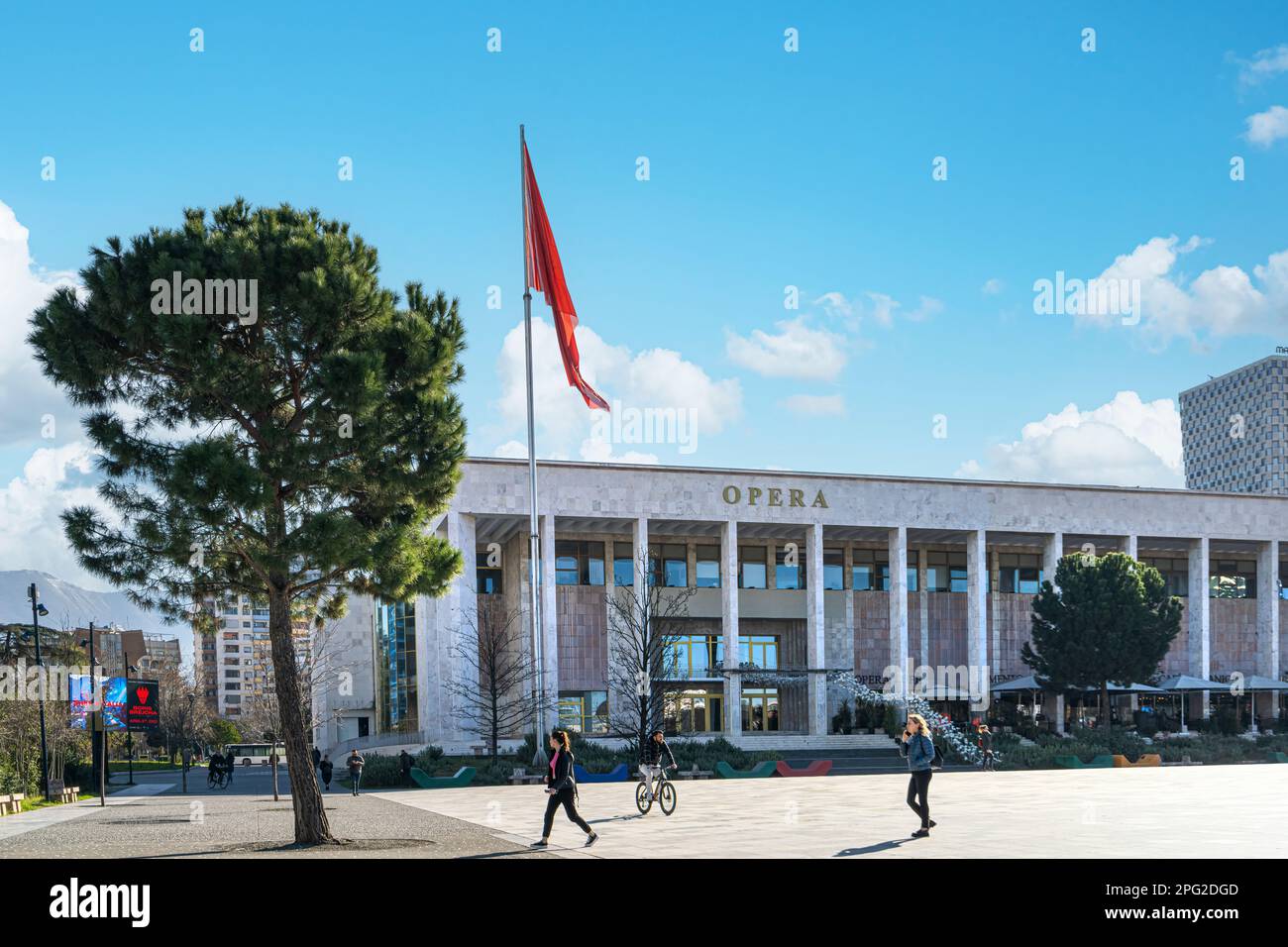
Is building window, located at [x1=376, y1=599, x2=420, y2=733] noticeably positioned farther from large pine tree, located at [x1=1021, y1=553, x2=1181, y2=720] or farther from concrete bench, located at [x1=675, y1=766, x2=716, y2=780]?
large pine tree, located at [x1=1021, y1=553, x2=1181, y2=720]

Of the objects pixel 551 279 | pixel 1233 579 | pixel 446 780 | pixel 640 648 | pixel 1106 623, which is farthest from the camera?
pixel 1233 579

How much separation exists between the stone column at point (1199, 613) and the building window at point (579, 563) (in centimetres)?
2896

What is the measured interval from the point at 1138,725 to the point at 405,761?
32334mm

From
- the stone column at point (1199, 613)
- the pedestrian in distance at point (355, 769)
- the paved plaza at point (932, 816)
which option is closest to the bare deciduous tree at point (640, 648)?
the pedestrian in distance at point (355, 769)

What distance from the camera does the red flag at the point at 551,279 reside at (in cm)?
3697

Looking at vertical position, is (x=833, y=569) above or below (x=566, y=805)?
above

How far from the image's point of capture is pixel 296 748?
21.1 meters

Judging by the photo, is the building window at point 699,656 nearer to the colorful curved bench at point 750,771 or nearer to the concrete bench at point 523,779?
the colorful curved bench at point 750,771

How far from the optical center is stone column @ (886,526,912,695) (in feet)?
201

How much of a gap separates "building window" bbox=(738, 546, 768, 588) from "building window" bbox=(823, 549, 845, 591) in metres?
3.19

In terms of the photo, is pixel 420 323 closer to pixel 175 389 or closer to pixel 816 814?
pixel 175 389

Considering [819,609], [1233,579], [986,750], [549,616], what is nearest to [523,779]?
[549,616]

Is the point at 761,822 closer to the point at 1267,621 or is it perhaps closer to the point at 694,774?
the point at 694,774

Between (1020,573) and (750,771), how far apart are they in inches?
1082
